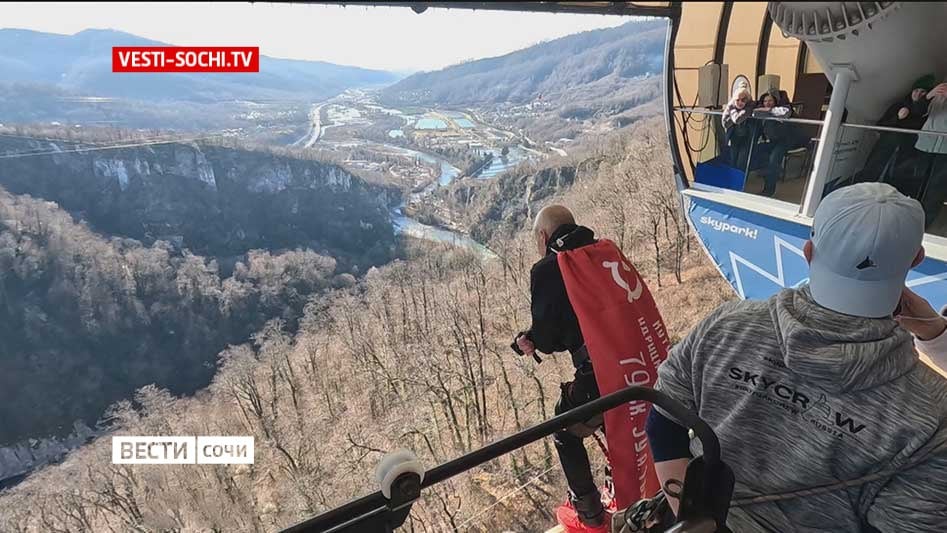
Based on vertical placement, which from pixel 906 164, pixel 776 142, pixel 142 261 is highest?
pixel 776 142

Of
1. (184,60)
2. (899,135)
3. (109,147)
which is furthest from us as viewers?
(109,147)

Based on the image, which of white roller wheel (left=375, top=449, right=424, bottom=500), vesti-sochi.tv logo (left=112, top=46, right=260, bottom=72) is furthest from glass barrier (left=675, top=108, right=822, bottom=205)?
white roller wheel (left=375, top=449, right=424, bottom=500)

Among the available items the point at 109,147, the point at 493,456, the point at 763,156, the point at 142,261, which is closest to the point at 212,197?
the point at 142,261

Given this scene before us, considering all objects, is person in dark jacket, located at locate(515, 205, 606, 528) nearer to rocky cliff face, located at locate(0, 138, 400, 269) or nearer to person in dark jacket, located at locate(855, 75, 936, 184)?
person in dark jacket, located at locate(855, 75, 936, 184)

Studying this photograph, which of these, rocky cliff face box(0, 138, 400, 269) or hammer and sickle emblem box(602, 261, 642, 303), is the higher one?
hammer and sickle emblem box(602, 261, 642, 303)

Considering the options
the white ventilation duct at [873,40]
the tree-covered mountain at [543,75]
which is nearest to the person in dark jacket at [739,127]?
the white ventilation duct at [873,40]

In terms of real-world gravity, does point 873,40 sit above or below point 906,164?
above

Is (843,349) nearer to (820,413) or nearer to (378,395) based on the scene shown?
(820,413)
